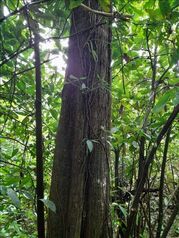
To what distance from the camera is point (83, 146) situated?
1226mm

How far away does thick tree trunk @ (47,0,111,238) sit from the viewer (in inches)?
47.3

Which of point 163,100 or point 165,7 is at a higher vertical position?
point 165,7

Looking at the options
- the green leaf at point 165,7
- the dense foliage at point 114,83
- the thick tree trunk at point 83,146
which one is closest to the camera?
the green leaf at point 165,7

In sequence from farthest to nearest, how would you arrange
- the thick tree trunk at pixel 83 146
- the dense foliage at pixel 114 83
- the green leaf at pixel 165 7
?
the thick tree trunk at pixel 83 146
the dense foliage at pixel 114 83
the green leaf at pixel 165 7

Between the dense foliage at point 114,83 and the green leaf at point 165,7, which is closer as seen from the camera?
the green leaf at point 165,7

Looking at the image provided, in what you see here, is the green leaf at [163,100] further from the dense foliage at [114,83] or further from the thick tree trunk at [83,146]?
the thick tree trunk at [83,146]

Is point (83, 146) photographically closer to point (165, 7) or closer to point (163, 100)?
point (163, 100)

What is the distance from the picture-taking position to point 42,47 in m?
1.25

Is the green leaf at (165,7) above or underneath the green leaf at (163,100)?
above

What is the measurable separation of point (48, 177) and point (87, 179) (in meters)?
0.46

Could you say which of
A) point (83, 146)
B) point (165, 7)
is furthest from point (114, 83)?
point (165, 7)

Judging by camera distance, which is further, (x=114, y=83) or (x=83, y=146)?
(x=114, y=83)

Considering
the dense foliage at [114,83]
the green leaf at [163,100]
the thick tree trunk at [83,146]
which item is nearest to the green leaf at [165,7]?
the dense foliage at [114,83]

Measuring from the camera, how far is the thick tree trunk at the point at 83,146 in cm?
120
